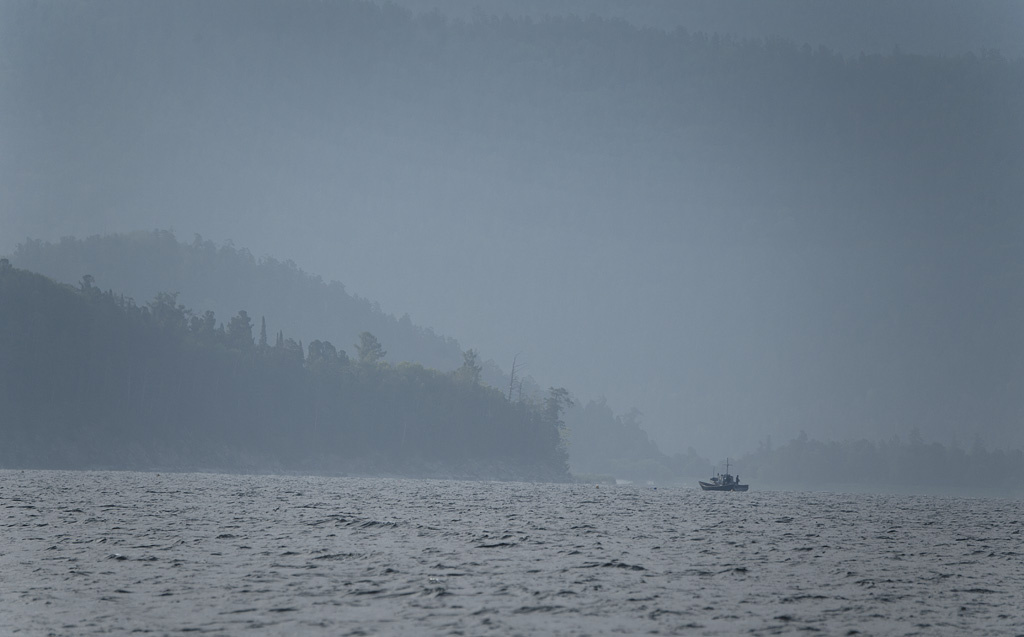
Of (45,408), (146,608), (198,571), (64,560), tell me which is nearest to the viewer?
(146,608)

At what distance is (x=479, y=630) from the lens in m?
27.2

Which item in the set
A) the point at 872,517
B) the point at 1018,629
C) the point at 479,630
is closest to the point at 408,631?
the point at 479,630

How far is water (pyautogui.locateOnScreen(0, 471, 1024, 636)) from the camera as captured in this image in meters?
28.9

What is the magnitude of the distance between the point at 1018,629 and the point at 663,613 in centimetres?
986

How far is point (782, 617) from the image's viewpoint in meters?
31.0

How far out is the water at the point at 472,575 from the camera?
2892 cm

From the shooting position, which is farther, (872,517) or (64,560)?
(872,517)

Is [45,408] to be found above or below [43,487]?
above

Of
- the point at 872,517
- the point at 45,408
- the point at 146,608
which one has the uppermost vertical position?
the point at 45,408

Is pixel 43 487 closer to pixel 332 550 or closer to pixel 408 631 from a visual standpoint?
pixel 332 550

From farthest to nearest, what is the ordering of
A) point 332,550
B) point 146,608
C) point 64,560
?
1. point 332,550
2. point 64,560
3. point 146,608

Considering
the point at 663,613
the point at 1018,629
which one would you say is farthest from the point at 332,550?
the point at 1018,629

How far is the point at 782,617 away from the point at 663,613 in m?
3.34

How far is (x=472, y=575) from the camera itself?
37.8 meters
